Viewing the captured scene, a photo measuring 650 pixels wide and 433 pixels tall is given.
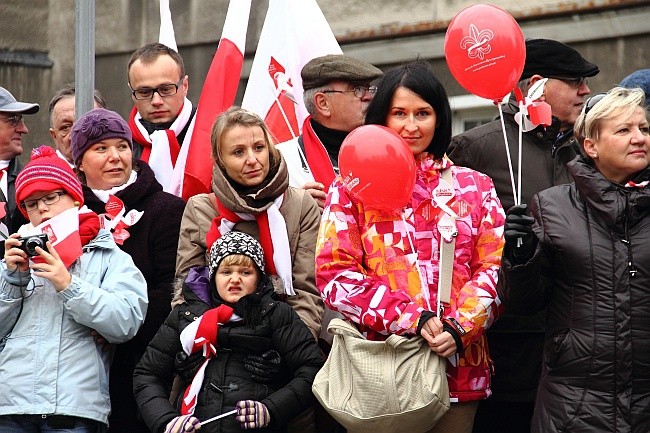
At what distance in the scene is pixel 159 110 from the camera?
6777mm

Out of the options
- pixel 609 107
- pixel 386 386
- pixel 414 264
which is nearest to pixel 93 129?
pixel 414 264

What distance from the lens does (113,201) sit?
19.3ft

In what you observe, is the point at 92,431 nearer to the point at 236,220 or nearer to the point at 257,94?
the point at 236,220

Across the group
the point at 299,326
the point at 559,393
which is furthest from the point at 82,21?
the point at 559,393

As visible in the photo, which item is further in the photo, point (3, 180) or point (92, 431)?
point (3, 180)

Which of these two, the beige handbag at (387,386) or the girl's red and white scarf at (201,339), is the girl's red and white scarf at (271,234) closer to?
the girl's red and white scarf at (201,339)

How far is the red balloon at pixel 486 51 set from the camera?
16.6ft

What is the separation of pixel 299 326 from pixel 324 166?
1.10 meters

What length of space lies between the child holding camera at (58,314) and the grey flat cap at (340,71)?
1351mm

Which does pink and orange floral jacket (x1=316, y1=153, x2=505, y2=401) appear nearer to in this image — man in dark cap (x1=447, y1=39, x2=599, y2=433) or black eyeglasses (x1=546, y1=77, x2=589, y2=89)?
man in dark cap (x1=447, y1=39, x2=599, y2=433)

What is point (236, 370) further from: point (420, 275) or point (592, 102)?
point (592, 102)

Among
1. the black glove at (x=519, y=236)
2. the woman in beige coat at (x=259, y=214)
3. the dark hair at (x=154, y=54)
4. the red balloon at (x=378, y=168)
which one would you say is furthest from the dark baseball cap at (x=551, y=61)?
the dark hair at (x=154, y=54)

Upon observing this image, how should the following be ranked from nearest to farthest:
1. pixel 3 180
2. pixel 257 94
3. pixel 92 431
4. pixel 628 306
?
pixel 628 306 → pixel 92 431 → pixel 3 180 → pixel 257 94

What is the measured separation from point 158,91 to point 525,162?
2.13 m
